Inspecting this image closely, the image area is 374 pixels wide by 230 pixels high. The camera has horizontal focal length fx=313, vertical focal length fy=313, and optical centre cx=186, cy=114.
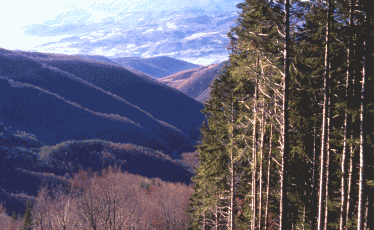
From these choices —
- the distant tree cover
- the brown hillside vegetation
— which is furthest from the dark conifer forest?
the brown hillside vegetation

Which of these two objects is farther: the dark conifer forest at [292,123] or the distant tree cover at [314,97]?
the dark conifer forest at [292,123]

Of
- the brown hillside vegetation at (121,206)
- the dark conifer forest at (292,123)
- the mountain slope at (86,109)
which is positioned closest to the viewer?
the dark conifer forest at (292,123)

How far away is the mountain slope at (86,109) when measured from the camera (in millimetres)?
Answer: 121625

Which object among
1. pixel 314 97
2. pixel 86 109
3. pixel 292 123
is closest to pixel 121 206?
pixel 292 123

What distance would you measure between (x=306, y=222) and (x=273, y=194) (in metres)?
1.87

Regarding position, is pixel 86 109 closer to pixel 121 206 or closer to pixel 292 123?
pixel 121 206

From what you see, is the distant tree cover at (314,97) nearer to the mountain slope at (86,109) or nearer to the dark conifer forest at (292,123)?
the dark conifer forest at (292,123)

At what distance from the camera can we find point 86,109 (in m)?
138

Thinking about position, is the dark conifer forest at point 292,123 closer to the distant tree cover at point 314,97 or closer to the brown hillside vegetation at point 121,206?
the distant tree cover at point 314,97

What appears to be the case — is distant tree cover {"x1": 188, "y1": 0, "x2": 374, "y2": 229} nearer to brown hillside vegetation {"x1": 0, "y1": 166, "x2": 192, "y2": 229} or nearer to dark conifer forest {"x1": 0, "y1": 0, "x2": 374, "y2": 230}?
dark conifer forest {"x1": 0, "y1": 0, "x2": 374, "y2": 230}

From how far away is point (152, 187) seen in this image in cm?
6303

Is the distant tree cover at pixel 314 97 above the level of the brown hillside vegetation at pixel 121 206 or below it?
above

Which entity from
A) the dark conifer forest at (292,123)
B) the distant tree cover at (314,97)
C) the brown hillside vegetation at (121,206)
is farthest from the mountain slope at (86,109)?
the distant tree cover at (314,97)

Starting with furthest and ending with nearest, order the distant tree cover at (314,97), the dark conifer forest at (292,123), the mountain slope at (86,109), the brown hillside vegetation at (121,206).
→ 1. the mountain slope at (86,109)
2. the brown hillside vegetation at (121,206)
3. the dark conifer forest at (292,123)
4. the distant tree cover at (314,97)
